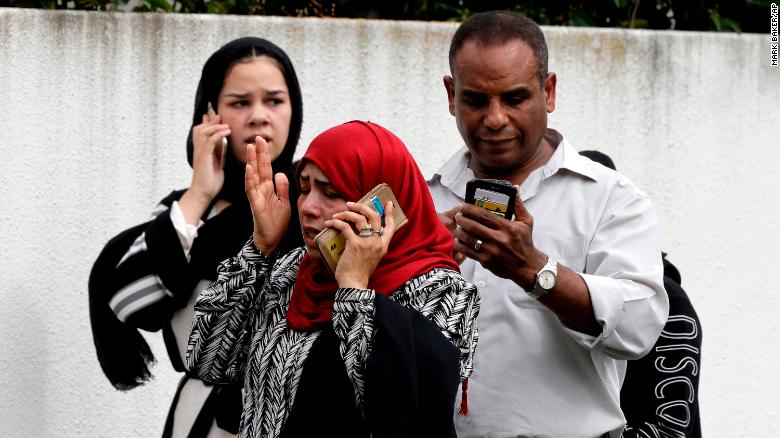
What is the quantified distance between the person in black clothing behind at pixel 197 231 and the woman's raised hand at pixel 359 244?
781 millimetres

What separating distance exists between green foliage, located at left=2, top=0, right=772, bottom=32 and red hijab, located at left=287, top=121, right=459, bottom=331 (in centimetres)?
257

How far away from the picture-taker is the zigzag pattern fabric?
251 cm

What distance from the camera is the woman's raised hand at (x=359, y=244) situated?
256cm

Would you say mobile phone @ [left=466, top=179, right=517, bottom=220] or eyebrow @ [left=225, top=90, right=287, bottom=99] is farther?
eyebrow @ [left=225, top=90, right=287, bottom=99]

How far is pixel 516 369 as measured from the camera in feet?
9.70

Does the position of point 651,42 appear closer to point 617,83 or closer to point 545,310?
point 617,83

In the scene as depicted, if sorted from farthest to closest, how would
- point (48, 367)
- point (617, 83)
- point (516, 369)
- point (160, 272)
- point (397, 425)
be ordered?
point (617, 83) → point (48, 367) → point (160, 272) → point (516, 369) → point (397, 425)

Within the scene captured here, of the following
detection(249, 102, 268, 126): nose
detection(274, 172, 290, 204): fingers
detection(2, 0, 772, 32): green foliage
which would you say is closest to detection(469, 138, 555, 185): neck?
detection(274, 172, 290, 204): fingers

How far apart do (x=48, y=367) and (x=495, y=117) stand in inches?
95.3

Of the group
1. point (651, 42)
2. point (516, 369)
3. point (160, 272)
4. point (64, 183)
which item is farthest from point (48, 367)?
point (651, 42)

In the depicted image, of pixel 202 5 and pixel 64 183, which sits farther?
pixel 202 5

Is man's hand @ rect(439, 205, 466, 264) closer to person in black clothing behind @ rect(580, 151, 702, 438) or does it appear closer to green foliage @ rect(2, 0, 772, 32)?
person in black clothing behind @ rect(580, 151, 702, 438)

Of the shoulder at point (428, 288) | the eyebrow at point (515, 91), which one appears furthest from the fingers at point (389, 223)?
the eyebrow at point (515, 91)

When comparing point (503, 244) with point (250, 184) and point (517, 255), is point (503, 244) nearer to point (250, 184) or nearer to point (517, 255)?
point (517, 255)
